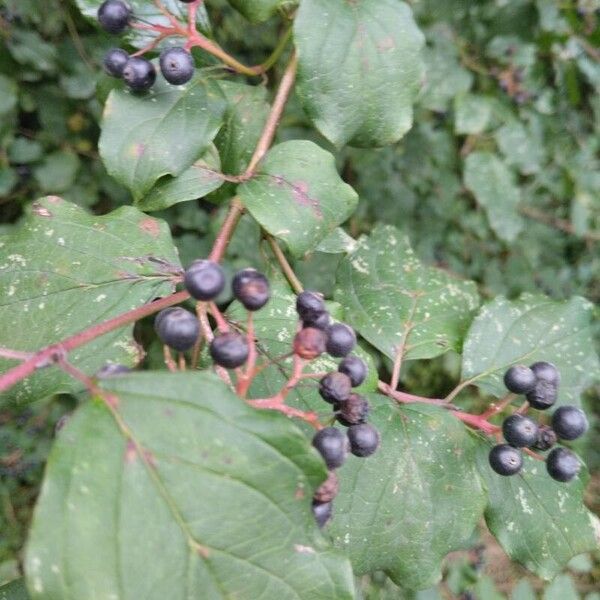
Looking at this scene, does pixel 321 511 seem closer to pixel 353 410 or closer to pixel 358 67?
pixel 353 410

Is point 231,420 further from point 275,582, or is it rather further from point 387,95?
point 387,95

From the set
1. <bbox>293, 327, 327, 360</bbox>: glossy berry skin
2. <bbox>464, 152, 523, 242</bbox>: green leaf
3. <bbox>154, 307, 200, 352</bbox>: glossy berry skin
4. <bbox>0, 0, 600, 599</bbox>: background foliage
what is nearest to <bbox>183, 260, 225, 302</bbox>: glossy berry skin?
<bbox>154, 307, 200, 352</bbox>: glossy berry skin

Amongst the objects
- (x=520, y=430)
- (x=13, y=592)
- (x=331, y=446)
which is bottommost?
(x=13, y=592)

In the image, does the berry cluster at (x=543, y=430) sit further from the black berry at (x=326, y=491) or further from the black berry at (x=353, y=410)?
the black berry at (x=326, y=491)

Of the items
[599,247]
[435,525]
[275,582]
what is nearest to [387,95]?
[435,525]

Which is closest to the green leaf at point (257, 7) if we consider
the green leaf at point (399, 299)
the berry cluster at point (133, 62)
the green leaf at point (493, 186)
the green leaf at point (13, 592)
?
the berry cluster at point (133, 62)

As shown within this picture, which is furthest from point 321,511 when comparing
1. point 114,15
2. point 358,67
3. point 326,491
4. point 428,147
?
point 428,147

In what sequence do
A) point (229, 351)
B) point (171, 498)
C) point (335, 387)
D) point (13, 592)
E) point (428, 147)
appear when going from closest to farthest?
point (171, 498)
point (229, 351)
point (335, 387)
point (13, 592)
point (428, 147)
